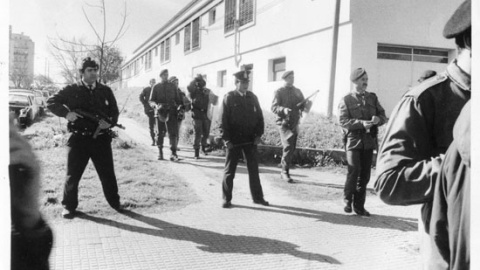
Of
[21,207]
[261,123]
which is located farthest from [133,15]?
[261,123]

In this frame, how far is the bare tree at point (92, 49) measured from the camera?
253 cm

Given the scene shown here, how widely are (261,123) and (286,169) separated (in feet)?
3.77

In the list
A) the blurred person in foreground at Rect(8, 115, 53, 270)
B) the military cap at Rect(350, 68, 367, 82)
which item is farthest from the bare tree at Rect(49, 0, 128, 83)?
the military cap at Rect(350, 68, 367, 82)

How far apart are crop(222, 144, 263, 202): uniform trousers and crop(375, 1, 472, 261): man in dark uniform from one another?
2963 millimetres

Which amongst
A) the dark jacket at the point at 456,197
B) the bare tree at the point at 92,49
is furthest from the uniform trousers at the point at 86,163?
the dark jacket at the point at 456,197

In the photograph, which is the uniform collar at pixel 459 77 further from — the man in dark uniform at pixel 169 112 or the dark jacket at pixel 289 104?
the man in dark uniform at pixel 169 112

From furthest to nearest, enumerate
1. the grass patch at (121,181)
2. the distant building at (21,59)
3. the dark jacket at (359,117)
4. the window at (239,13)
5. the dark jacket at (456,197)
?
the window at (239,13), the dark jacket at (359,117), the grass patch at (121,181), the distant building at (21,59), the dark jacket at (456,197)

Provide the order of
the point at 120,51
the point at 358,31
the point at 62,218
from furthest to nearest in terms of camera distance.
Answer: the point at 358,31 < the point at 62,218 < the point at 120,51

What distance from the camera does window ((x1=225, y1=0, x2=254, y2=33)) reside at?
226 inches

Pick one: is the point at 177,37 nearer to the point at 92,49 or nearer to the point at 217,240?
the point at 92,49

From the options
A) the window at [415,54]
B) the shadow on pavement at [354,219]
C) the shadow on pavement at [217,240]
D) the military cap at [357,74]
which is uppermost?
the window at [415,54]

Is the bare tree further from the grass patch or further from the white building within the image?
the grass patch

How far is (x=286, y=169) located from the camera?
17.8 feet
